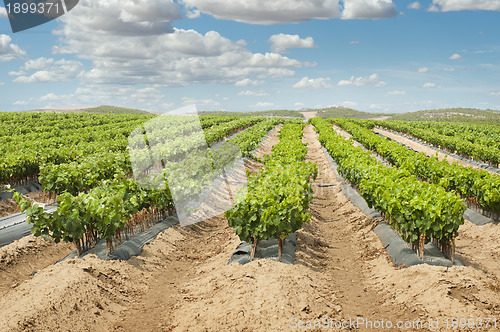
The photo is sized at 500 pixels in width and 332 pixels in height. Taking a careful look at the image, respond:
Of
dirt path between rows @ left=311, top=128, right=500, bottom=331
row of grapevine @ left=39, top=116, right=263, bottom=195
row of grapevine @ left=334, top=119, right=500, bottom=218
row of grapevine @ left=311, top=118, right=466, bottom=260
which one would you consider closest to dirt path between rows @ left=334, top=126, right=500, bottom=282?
dirt path between rows @ left=311, top=128, right=500, bottom=331

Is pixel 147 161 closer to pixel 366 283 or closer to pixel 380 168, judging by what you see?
pixel 380 168

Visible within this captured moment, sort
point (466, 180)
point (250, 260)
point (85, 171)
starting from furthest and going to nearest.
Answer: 1. point (85, 171)
2. point (466, 180)
3. point (250, 260)

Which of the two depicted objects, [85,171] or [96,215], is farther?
[85,171]

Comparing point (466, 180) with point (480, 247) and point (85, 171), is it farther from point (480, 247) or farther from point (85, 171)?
point (85, 171)

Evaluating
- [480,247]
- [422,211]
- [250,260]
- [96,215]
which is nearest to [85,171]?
[96,215]

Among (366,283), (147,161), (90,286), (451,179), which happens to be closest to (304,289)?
(366,283)

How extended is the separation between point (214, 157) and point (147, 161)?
3.43 metres

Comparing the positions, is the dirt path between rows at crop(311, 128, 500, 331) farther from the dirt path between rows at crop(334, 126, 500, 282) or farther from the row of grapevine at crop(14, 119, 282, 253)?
the row of grapevine at crop(14, 119, 282, 253)

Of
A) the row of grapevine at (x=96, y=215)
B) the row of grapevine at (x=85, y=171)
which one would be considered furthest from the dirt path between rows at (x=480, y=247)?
the row of grapevine at (x=85, y=171)

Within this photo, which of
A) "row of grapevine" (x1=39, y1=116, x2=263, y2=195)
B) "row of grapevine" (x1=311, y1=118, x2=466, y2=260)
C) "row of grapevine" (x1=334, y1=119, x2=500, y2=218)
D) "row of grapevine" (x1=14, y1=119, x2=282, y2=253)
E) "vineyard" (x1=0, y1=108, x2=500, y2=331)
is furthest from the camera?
"row of grapevine" (x1=39, y1=116, x2=263, y2=195)

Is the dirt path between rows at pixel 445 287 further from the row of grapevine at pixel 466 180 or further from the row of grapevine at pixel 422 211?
the row of grapevine at pixel 466 180

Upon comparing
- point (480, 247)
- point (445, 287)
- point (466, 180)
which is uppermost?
point (466, 180)

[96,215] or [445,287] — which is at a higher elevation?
[96,215]

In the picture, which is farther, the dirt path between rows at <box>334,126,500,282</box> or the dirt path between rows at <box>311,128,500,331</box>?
the dirt path between rows at <box>334,126,500,282</box>
